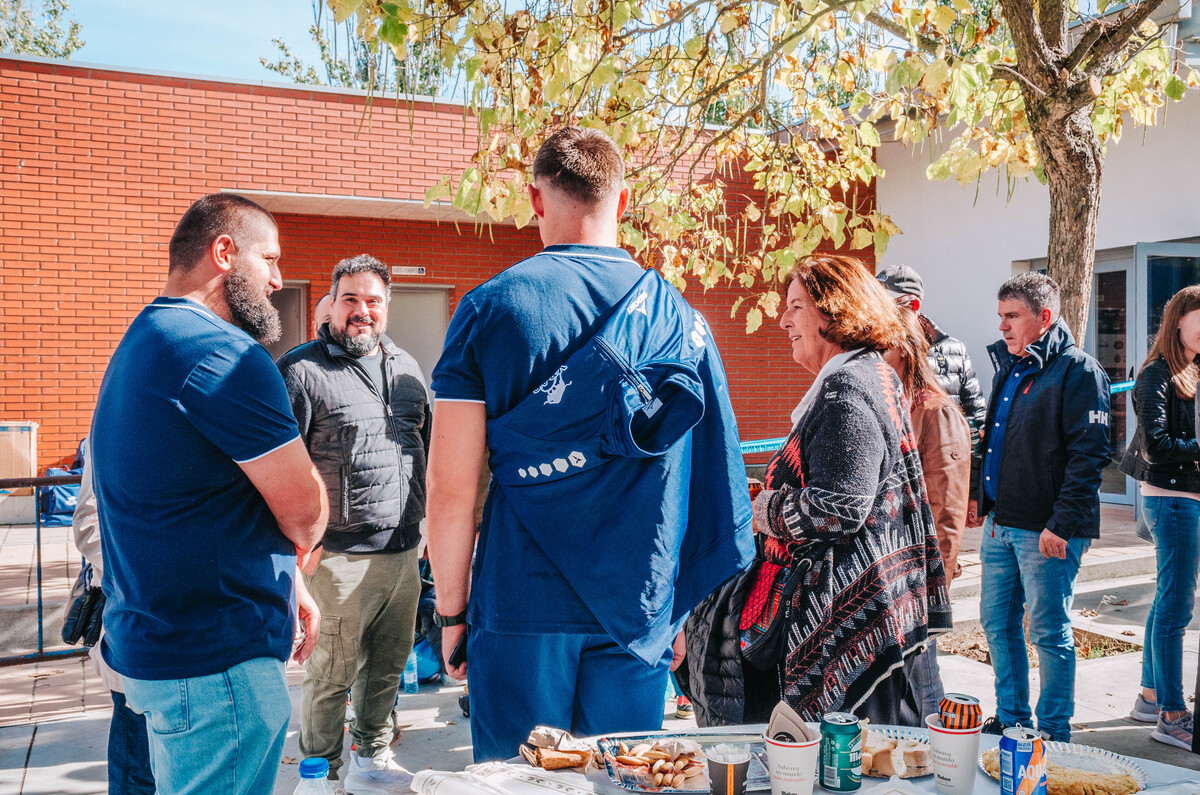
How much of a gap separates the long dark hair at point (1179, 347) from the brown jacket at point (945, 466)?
4.75 feet

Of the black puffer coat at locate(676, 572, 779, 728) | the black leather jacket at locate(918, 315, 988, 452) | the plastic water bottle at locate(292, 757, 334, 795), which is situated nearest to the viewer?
the plastic water bottle at locate(292, 757, 334, 795)

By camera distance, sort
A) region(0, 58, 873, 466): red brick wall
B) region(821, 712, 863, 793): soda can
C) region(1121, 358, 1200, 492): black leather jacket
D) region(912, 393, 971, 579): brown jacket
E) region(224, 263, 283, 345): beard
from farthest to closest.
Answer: region(0, 58, 873, 466): red brick wall → region(1121, 358, 1200, 492): black leather jacket → region(912, 393, 971, 579): brown jacket → region(224, 263, 283, 345): beard → region(821, 712, 863, 793): soda can

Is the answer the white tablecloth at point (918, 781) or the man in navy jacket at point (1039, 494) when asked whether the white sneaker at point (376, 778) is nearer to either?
the white tablecloth at point (918, 781)

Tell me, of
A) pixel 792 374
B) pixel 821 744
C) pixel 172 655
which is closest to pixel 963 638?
pixel 821 744

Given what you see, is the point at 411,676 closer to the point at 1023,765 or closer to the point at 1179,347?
the point at 1023,765

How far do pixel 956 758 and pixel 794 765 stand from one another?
0.33m

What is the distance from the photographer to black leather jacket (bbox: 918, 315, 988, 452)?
16.4 ft

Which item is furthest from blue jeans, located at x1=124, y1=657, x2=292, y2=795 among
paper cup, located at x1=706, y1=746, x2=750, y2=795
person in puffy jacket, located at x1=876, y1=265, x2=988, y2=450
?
person in puffy jacket, located at x1=876, y1=265, x2=988, y2=450

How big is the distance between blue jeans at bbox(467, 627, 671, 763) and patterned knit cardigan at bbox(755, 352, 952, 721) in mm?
596

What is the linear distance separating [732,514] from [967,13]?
2948 millimetres

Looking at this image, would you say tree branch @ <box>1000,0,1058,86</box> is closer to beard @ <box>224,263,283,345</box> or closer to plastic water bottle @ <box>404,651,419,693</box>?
beard @ <box>224,263,283,345</box>

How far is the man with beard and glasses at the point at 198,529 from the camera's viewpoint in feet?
6.81

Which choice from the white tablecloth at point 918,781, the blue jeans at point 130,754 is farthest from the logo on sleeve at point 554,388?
the blue jeans at point 130,754

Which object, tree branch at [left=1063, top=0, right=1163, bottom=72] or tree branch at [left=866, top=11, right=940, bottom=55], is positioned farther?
tree branch at [left=866, top=11, right=940, bottom=55]
